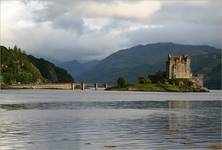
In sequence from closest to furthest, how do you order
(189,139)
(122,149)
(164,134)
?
(122,149)
(189,139)
(164,134)

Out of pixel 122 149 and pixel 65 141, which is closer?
pixel 122 149

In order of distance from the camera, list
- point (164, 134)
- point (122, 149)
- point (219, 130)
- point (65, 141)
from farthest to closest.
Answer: point (219, 130), point (164, 134), point (65, 141), point (122, 149)

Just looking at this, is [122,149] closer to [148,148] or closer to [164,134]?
[148,148]

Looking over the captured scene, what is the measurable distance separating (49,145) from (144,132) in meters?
12.8

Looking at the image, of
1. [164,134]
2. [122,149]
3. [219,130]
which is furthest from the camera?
[219,130]

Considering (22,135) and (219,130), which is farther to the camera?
(219,130)

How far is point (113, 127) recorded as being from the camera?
53406mm

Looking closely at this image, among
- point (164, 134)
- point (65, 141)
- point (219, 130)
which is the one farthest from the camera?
point (219, 130)

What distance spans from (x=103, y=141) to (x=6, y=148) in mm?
7964

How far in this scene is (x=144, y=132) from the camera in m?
47.9

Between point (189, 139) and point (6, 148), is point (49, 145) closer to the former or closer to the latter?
point (6, 148)

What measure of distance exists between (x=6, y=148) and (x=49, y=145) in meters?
3.23

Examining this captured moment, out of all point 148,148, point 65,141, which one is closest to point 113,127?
point 65,141

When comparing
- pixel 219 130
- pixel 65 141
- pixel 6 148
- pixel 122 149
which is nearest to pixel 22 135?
pixel 65 141
